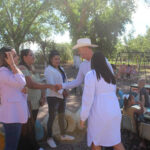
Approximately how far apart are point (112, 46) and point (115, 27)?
235 centimetres

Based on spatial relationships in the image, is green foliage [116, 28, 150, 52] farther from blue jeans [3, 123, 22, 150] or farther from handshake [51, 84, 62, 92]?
blue jeans [3, 123, 22, 150]

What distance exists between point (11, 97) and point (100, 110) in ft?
3.60

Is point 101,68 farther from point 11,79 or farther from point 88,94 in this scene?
point 11,79

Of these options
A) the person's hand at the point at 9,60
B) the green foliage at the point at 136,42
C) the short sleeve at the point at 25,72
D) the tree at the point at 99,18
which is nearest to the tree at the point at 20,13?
the tree at the point at 99,18

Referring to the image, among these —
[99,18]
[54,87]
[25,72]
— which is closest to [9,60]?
[25,72]

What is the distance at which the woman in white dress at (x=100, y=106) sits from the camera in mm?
2196

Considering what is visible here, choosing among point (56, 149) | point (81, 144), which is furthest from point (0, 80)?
point (81, 144)

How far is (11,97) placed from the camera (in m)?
2.23

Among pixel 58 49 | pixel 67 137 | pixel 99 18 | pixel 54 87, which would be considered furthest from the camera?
pixel 58 49

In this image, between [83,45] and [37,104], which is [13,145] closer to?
[37,104]

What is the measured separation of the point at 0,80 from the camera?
2143mm

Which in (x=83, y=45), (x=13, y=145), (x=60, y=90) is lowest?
(x=13, y=145)

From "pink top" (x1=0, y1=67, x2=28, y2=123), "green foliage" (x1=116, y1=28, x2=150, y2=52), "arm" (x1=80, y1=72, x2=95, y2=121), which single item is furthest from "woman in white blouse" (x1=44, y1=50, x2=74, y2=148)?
"green foliage" (x1=116, y1=28, x2=150, y2=52)

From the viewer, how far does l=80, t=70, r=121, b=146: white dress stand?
2193 millimetres
